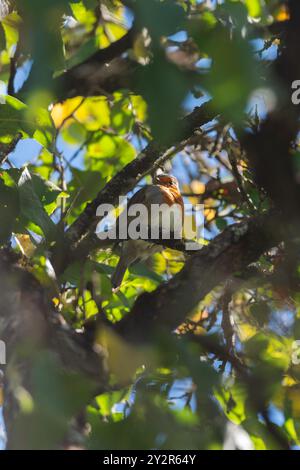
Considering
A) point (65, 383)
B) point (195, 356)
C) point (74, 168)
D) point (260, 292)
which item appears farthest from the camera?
point (74, 168)

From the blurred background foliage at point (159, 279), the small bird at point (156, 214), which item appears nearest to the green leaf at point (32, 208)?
the blurred background foliage at point (159, 279)

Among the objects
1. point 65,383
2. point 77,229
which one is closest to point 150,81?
point 65,383

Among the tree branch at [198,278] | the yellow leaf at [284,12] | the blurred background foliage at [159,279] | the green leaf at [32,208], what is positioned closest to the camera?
the blurred background foliage at [159,279]

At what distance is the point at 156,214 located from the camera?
16.1 ft

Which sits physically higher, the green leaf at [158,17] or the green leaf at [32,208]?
the green leaf at [158,17]

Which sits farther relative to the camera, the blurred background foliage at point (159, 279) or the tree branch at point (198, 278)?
the tree branch at point (198, 278)

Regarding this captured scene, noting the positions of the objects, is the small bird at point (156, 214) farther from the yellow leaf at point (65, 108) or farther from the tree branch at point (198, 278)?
the tree branch at point (198, 278)

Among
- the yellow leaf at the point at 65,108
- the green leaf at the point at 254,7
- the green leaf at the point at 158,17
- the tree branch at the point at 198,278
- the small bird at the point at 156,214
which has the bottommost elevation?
the small bird at the point at 156,214

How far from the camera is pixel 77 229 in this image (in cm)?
298

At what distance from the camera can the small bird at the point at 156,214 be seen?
440 centimetres

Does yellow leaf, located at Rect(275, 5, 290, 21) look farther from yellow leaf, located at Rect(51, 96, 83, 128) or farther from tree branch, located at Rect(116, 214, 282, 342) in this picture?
yellow leaf, located at Rect(51, 96, 83, 128)

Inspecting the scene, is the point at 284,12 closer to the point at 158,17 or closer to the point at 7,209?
the point at 7,209

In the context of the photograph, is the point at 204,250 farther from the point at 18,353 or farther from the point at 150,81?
the point at 150,81

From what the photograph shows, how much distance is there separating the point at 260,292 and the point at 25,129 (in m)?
1.52
